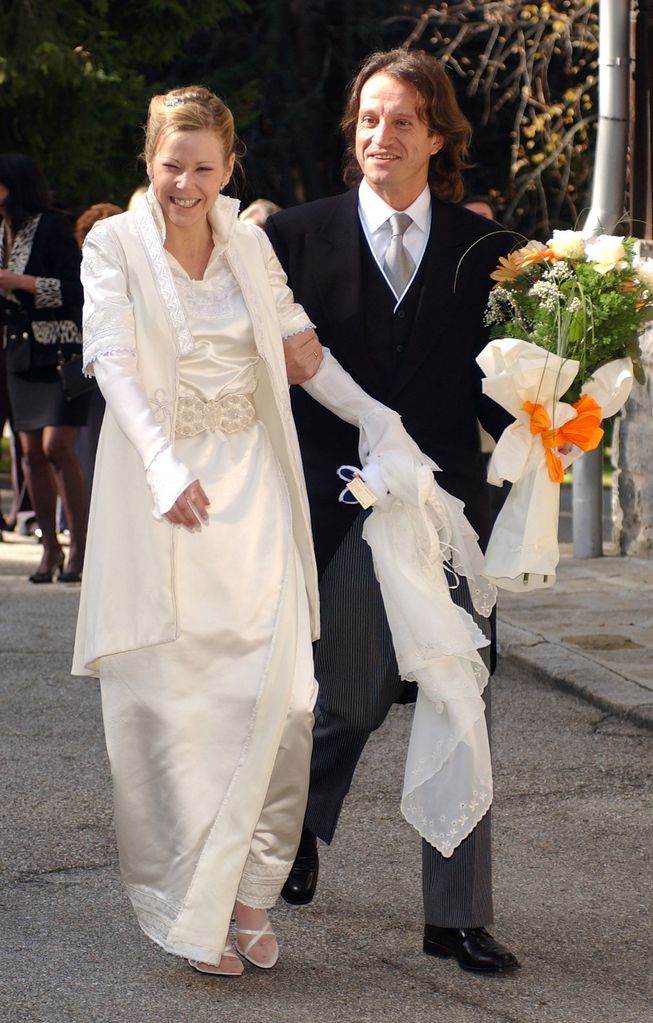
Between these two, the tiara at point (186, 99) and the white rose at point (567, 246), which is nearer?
the tiara at point (186, 99)

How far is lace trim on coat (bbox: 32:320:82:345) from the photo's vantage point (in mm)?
9266

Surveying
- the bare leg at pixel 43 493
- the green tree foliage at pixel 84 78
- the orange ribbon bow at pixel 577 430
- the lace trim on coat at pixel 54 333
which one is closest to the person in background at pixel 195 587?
the orange ribbon bow at pixel 577 430

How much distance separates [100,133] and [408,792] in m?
14.8

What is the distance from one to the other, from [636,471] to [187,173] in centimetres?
680

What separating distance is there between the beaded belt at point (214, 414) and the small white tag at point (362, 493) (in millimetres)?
289

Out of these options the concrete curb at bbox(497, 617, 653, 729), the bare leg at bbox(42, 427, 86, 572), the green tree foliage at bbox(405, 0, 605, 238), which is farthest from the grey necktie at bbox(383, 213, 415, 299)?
the green tree foliage at bbox(405, 0, 605, 238)

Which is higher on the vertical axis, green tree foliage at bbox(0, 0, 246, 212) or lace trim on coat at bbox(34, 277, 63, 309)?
green tree foliage at bbox(0, 0, 246, 212)

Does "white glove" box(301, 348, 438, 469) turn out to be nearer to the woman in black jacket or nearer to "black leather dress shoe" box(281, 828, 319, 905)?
"black leather dress shoe" box(281, 828, 319, 905)

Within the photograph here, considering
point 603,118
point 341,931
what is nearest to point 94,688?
point 341,931

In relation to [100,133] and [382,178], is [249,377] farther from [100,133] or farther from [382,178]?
[100,133]

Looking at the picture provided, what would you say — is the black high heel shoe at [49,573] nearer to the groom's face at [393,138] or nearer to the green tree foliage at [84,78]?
the groom's face at [393,138]

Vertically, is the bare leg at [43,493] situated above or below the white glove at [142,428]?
below

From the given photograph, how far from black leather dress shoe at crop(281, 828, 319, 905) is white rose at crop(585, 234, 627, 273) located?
5.33ft

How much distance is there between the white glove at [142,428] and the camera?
3.57 metres
